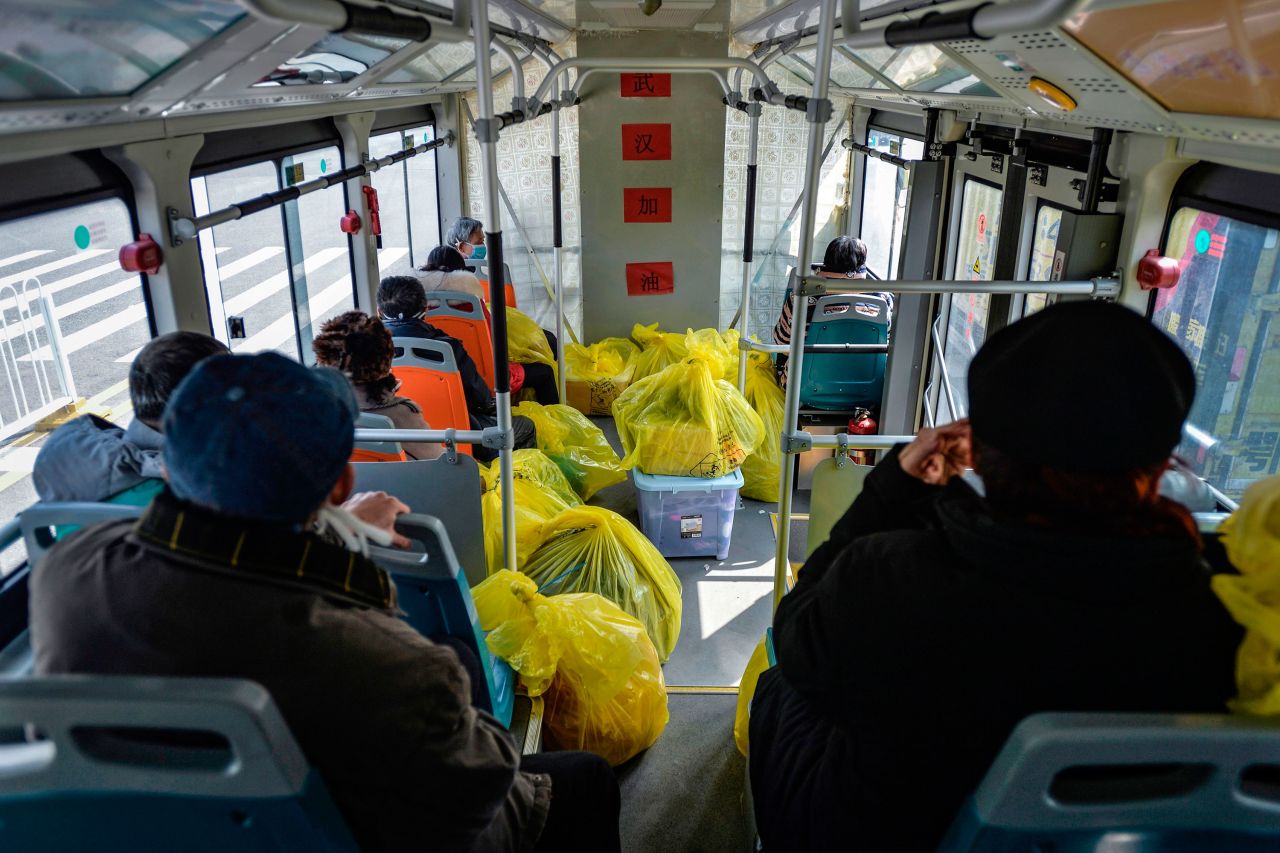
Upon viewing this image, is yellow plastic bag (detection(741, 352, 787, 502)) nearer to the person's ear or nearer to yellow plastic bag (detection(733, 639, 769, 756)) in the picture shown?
yellow plastic bag (detection(733, 639, 769, 756))

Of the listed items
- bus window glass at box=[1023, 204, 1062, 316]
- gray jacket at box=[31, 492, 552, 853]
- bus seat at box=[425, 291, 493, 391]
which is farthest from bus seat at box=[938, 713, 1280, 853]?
bus seat at box=[425, 291, 493, 391]

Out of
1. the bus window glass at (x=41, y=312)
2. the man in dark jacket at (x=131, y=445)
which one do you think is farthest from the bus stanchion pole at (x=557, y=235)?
the man in dark jacket at (x=131, y=445)

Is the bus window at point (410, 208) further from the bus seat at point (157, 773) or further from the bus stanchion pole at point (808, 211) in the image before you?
the bus seat at point (157, 773)

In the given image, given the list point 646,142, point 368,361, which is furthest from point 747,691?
point 646,142

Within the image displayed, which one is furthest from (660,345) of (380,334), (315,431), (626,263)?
(315,431)

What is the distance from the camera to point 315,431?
1209 millimetres

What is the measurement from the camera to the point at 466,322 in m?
4.69

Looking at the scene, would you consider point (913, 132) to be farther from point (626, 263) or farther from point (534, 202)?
point (534, 202)

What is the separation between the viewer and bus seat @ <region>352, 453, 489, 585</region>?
2.73m

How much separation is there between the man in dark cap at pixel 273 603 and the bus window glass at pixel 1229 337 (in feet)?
8.23

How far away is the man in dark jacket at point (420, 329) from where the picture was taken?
412cm

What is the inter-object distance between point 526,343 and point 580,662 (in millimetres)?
3806

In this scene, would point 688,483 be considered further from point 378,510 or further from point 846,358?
point 378,510

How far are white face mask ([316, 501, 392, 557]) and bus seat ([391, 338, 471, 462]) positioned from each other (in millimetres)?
2500
